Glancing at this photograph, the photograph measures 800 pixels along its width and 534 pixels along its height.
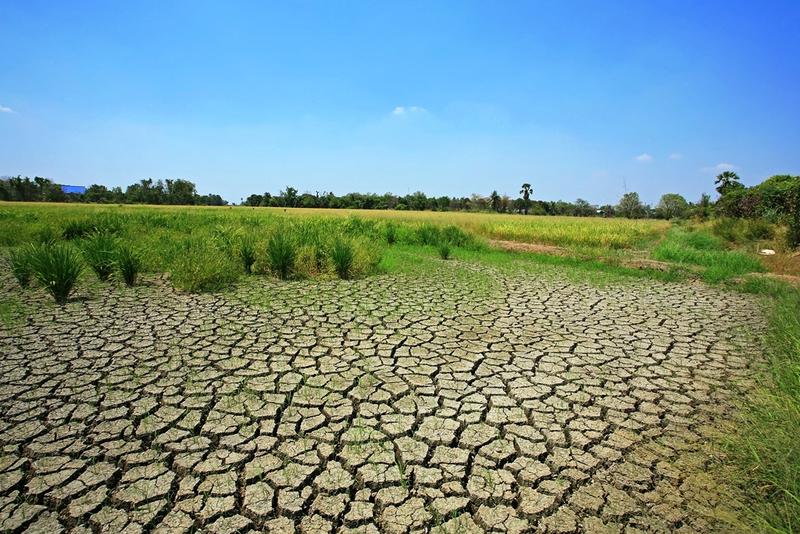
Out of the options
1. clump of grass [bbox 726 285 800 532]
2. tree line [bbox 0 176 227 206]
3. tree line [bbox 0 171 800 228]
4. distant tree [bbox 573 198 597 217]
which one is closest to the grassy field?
clump of grass [bbox 726 285 800 532]

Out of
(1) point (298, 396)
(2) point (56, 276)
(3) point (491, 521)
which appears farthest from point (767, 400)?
(2) point (56, 276)

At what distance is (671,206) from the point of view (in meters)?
76.4

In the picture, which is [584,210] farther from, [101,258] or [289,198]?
[101,258]

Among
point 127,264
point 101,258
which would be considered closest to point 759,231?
point 127,264

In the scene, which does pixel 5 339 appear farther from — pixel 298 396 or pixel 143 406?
pixel 298 396

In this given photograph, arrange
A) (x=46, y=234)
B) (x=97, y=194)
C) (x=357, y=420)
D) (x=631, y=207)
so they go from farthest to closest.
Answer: (x=631, y=207), (x=97, y=194), (x=46, y=234), (x=357, y=420)

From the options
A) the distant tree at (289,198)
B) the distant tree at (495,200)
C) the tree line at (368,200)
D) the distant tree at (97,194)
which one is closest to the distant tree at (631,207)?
the tree line at (368,200)

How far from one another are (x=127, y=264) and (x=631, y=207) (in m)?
85.6

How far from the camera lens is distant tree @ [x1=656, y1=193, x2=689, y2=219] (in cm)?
7244

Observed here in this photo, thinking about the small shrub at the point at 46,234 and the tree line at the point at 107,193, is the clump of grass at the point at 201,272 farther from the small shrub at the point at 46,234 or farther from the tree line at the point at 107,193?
the tree line at the point at 107,193

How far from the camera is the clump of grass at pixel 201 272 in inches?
279

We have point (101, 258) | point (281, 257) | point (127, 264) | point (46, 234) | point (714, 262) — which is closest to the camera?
point (127, 264)

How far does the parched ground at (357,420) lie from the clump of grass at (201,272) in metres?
1.30

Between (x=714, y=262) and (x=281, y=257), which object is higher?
(x=281, y=257)
